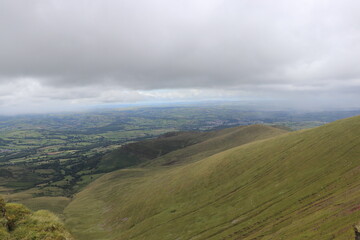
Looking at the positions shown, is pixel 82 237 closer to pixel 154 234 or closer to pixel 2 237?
pixel 154 234

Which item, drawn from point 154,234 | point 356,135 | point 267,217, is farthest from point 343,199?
point 154,234

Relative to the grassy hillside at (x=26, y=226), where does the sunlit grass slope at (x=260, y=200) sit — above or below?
below

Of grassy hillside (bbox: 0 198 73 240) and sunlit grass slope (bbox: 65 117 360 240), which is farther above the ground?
grassy hillside (bbox: 0 198 73 240)

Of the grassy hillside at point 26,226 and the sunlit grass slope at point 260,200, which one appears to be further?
the sunlit grass slope at point 260,200

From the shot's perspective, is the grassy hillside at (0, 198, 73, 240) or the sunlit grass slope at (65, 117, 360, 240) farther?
the sunlit grass slope at (65, 117, 360, 240)

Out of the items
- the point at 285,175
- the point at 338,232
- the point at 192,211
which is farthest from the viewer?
the point at 192,211

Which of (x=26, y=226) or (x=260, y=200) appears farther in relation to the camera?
(x=260, y=200)

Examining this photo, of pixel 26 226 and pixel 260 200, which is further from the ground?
pixel 26 226

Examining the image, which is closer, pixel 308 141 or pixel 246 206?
pixel 246 206
